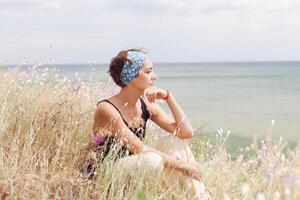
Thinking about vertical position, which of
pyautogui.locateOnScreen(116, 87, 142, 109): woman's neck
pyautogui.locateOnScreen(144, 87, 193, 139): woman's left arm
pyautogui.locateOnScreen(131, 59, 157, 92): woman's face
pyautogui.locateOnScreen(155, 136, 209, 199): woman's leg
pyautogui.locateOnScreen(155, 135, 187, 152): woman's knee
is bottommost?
pyautogui.locateOnScreen(155, 136, 209, 199): woman's leg

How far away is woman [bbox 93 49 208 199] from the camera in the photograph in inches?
170

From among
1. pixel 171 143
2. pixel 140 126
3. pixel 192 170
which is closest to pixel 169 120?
pixel 140 126

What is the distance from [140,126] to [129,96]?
0.84ft

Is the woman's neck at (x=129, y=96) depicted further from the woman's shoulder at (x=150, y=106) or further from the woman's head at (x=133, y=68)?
the woman's shoulder at (x=150, y=106)

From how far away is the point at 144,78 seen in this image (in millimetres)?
4742

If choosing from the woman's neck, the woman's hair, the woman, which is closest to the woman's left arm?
the woman

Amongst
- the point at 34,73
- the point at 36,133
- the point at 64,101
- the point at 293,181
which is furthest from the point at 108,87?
the point at 293,181

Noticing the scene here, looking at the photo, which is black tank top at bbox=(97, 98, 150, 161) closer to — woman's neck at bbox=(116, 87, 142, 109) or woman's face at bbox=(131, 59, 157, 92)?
woman's neck at bbox=(116, 87, 142, 109)

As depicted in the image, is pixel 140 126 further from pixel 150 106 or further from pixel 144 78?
pixel 144 78

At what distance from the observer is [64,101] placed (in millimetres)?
5406

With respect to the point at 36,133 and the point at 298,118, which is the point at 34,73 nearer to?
the point at 36,133

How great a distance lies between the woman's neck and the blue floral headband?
0.28ft

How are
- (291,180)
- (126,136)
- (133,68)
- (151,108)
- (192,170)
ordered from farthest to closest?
(151,108), (133,68), (126,136), (192,170), (291,180)

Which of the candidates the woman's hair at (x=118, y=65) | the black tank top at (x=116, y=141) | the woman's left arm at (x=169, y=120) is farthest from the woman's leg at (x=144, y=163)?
the woman's hair at (x=118, y=65)
